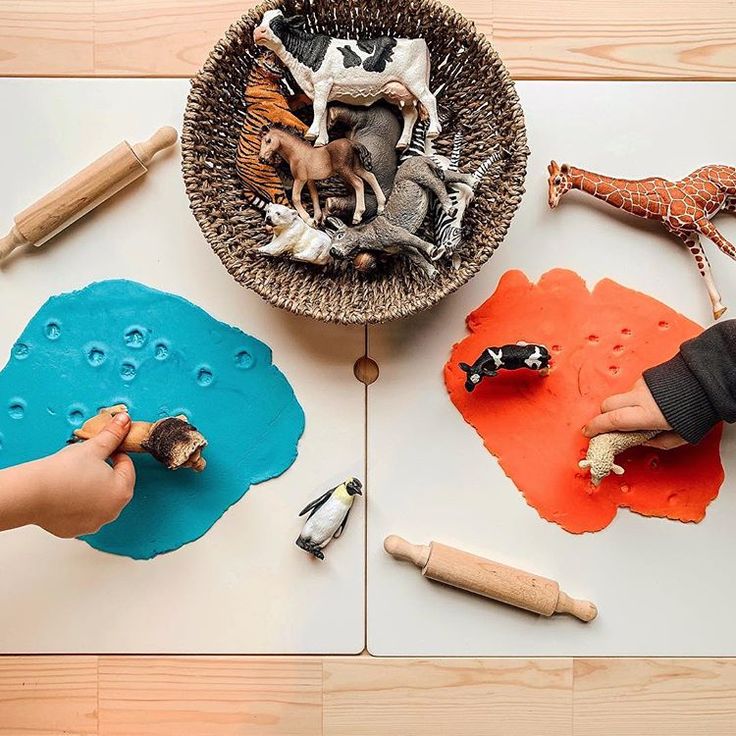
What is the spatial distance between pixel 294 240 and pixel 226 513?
1.07 ft

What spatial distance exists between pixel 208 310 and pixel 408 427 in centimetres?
27

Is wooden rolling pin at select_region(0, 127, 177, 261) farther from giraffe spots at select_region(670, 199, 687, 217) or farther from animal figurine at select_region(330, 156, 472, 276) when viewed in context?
giraffe spots at select_region(670, 199, 687, 217)

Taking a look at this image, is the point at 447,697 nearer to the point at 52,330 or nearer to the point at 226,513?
the point at 226,513

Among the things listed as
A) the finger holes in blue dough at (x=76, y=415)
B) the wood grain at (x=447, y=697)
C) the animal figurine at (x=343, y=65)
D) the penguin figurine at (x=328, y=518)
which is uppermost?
the animal figurine at (x=343, y=65)

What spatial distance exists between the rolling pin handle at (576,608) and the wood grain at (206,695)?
0.94 feet

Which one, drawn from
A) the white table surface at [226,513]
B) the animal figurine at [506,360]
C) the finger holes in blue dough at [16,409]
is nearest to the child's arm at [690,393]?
the animal figurine at [506,360]

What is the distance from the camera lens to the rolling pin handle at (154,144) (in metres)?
0.88

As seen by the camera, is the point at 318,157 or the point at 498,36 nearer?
the point at 318,157

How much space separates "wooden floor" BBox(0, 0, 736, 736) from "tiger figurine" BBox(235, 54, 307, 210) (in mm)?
129

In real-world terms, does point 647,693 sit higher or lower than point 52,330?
lower

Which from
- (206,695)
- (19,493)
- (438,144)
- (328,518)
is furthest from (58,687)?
(438,144)

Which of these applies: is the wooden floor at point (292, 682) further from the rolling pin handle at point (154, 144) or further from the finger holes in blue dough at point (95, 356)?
the finger holes in blue dough at point (95, 356)

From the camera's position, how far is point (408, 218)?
805mm

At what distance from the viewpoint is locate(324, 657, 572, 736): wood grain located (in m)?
0.89
